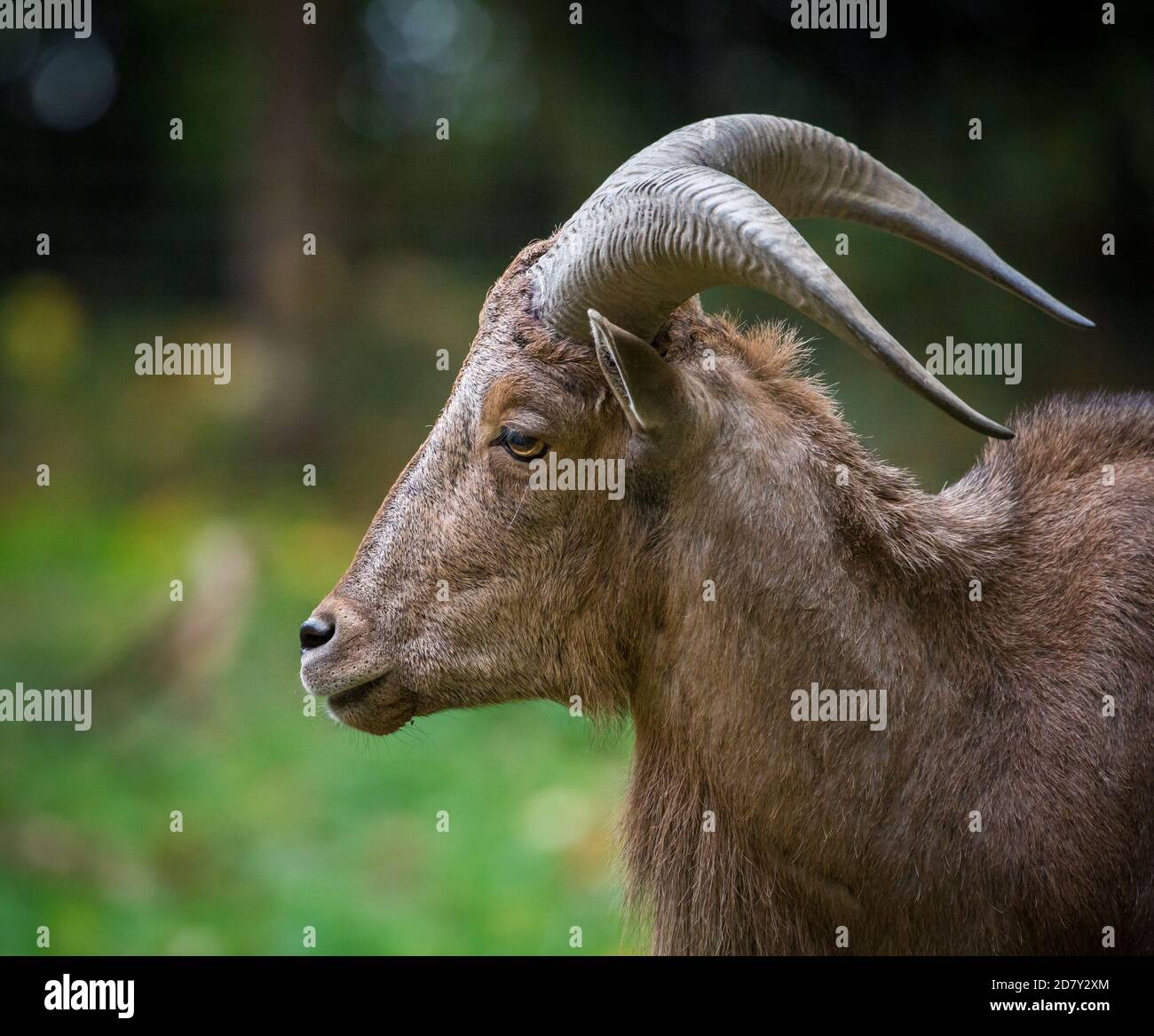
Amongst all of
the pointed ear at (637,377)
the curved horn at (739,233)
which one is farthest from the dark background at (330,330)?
the curved horn at (739,233)

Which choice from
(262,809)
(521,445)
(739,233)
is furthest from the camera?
(262,809)

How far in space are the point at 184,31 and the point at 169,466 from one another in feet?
27.0

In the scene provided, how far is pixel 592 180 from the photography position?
16.2 metres

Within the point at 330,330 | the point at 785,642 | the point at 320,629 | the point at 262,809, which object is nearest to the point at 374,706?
the point at 320,629

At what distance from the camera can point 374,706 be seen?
413 centimetres

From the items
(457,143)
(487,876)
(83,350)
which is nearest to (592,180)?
(457,143)

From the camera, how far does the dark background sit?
30.5ft

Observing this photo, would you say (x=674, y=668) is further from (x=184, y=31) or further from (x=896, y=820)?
(x=184, y=31)

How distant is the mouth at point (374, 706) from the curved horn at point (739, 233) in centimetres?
133

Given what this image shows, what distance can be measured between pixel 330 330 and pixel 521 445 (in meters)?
14.2

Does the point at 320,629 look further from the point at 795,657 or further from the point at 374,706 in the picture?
the point at 795,657

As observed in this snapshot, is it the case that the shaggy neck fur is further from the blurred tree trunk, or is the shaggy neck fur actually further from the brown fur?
the blurred tree trunk

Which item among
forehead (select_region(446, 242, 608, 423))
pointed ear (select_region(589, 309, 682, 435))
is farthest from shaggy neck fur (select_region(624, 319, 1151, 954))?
forehead (select_region(446, 242, 608, 423))

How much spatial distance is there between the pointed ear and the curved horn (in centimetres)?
23
